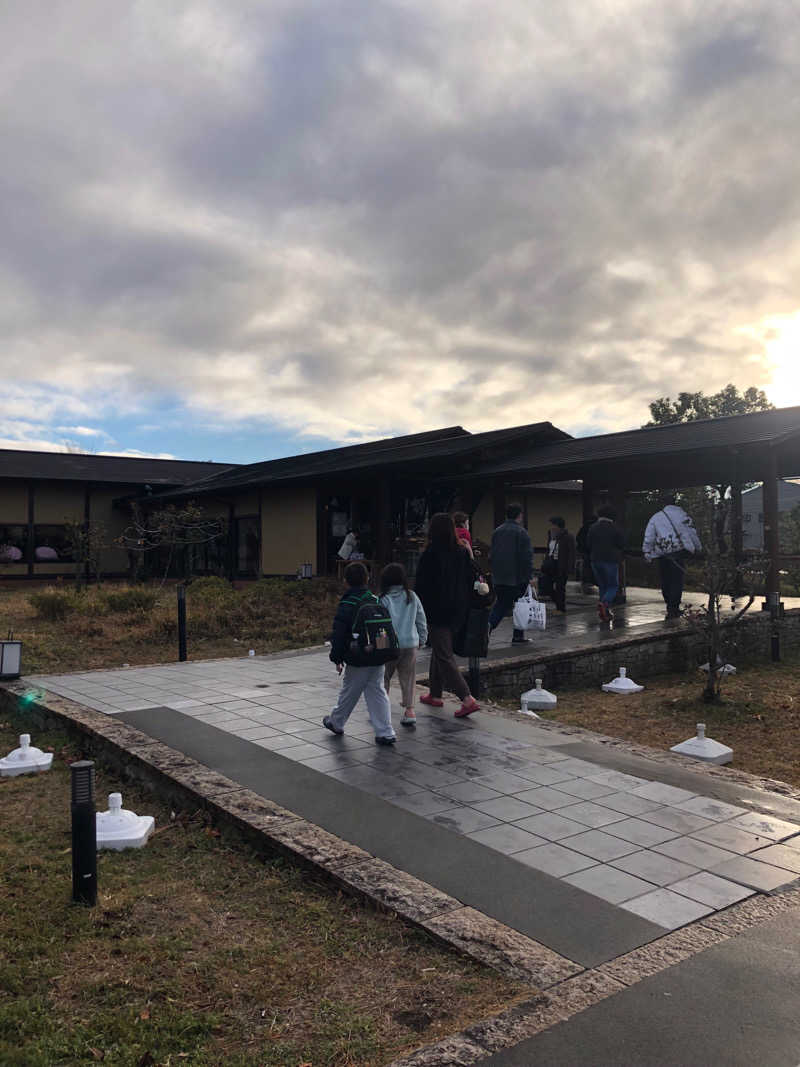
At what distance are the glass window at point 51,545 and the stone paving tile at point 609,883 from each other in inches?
996

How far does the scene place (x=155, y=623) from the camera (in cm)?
1366

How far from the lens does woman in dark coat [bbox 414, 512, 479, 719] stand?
7.23m

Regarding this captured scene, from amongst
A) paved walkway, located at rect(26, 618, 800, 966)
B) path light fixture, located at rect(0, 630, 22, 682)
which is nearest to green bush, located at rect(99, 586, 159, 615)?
path light fixture, located at rect(0, 630, 22, 682)

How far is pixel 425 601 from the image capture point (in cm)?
730

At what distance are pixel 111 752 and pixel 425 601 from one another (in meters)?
2.92

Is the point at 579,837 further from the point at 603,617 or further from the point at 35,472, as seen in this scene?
the point at 35,472

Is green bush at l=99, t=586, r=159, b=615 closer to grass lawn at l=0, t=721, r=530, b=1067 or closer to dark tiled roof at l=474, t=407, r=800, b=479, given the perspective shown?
dark tiled roof at l=474, t=407, r=800, b=479

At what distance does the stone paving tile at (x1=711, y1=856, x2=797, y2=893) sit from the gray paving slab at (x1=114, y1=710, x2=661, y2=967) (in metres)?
0.72

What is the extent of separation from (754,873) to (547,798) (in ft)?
4.51

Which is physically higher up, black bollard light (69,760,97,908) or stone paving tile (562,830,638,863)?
black bollard light (69,760,97,908)

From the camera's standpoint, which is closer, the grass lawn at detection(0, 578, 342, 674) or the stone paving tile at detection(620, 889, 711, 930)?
the stone paving tile at detection(620, 889, 711, 930)

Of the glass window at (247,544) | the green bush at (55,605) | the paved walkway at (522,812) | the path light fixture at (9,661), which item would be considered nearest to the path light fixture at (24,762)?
the paved walkway at (522,812)

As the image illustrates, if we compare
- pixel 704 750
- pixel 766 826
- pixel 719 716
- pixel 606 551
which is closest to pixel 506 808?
pixel 766 826

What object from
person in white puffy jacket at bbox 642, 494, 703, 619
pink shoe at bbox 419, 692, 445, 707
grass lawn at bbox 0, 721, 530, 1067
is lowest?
grass lawn at bbox 0, 721, 530, 1067
